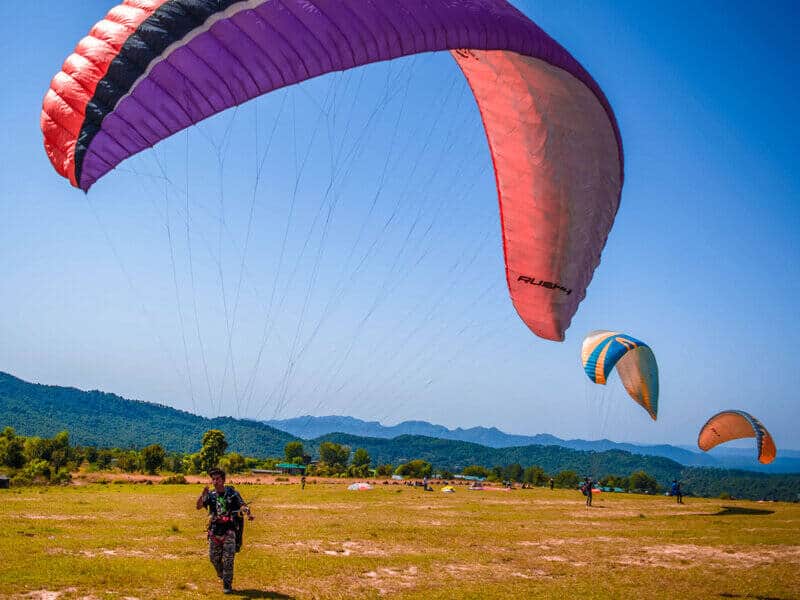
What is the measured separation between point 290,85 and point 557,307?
7.70 metres

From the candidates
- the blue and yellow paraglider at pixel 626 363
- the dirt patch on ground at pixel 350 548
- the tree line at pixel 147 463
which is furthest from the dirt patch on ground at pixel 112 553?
the tree line at pixel 147 463

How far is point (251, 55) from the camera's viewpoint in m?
6.82

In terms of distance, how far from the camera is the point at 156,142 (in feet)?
22.3

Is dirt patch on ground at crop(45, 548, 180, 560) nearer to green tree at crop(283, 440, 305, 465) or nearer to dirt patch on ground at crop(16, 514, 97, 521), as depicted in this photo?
dirt patch on ground at crop(16, 514, 97, 521)

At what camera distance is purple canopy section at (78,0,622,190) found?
648cm

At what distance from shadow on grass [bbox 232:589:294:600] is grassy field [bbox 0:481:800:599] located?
4cm

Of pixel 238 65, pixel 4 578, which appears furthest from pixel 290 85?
pixel 4 578

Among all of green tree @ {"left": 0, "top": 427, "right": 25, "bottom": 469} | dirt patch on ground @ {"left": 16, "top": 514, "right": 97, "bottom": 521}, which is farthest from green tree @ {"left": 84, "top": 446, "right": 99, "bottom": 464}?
dirt patch on ground @ {"left": 16, "top": 514, "right": 97, "bottom": 521}

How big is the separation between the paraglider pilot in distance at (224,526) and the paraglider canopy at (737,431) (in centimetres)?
2761

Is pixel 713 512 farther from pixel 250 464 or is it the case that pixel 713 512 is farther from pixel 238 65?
pixel 250 464

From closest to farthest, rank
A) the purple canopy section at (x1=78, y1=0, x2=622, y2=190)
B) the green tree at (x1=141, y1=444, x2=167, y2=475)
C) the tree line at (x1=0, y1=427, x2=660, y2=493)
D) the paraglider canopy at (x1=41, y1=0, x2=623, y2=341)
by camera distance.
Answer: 1. the paraglider canopy at (x1=41, y1=0, x2=623, y2=341)
2. the purple canopy section at (x1=78, y1=0, x2=622, y2=190)
3. the tree line at (x1=0, y1=427, x2=660, y2=493)
4. the green tree at (x1=141, y1=444, x2=167, y2=475)

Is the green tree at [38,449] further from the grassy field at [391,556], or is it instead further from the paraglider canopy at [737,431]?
the paraglider canopy at [737,431]

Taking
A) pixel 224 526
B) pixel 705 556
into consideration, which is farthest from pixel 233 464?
pixel 224 526

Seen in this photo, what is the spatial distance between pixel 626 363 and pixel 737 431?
22.7 ft
